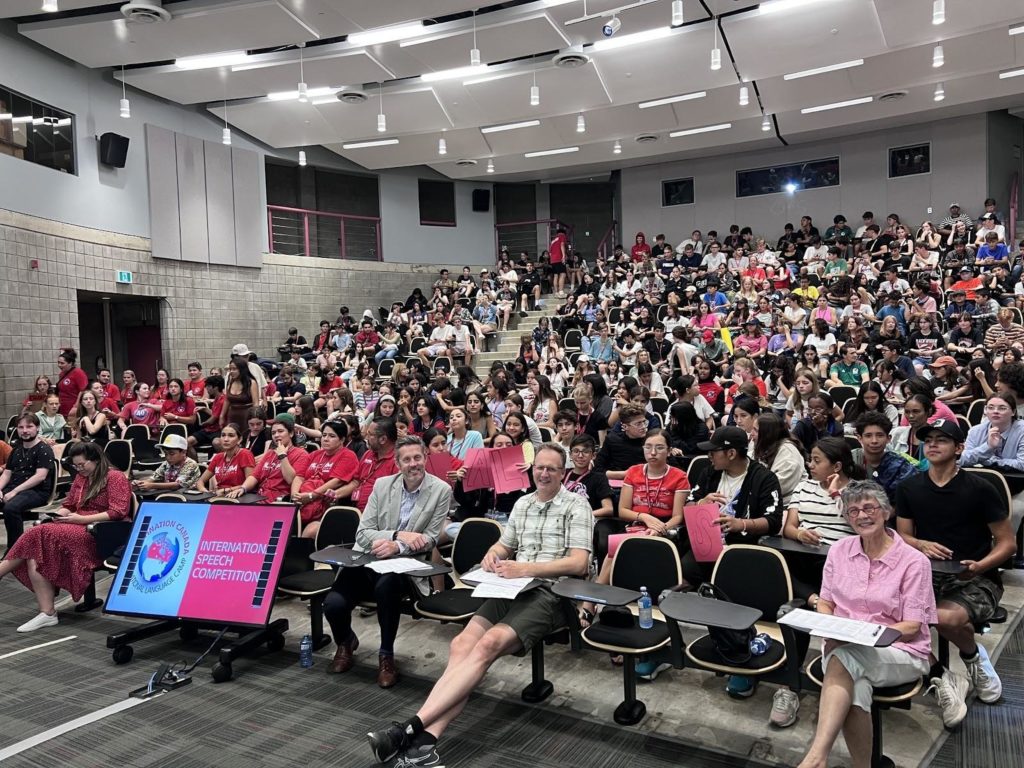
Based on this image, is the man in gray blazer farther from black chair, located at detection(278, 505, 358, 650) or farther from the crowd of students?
the crowd of students

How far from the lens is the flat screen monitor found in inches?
164

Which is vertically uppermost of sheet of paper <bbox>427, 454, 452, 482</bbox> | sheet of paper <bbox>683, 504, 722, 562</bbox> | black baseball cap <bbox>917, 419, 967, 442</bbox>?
black baseball cap <bbox>917, 419, 967, 442</bbox>

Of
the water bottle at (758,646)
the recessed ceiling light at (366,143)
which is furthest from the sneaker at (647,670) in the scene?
the recessed ceiling light at (366,143)

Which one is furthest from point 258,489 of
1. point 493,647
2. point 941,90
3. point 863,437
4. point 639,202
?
point 639,202

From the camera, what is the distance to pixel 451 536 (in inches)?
186

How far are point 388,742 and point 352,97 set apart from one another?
11.6 meters

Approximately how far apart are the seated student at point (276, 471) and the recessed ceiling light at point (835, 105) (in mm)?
11687

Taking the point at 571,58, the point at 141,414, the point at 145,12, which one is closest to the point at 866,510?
the point at 141,414

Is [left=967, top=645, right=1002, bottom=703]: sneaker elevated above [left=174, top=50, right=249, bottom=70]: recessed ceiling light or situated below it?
below

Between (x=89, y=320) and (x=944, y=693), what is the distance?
14.3 m

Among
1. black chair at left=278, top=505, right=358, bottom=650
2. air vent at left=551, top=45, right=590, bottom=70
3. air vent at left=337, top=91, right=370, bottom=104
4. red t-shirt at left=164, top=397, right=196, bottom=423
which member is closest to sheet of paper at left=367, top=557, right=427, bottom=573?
black chair at left=278, top=505, right=358, bottom=650

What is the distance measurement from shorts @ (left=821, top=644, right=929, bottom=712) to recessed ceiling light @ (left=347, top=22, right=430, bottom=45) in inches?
400

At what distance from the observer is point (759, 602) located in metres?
3.43

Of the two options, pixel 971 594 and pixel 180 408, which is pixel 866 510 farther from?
pixel 180 408
